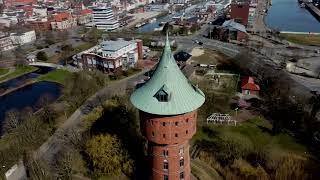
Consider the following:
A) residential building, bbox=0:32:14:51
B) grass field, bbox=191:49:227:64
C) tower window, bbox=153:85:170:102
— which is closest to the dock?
grass field, bbox=191:49:227:64

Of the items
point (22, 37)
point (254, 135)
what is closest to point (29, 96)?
point (22, 37)

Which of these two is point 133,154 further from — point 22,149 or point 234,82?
point 234,82

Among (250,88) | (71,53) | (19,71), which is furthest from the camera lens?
(71,53)

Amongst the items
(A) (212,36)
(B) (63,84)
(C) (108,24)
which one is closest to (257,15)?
(A) (212,36)

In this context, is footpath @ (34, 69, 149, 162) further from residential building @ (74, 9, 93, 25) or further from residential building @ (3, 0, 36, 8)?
residential building @ (3, 0, 36, 8)

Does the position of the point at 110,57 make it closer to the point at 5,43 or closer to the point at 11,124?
the point at 11,124

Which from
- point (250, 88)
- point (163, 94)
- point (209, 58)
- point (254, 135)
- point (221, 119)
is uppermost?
point (163, 94)
